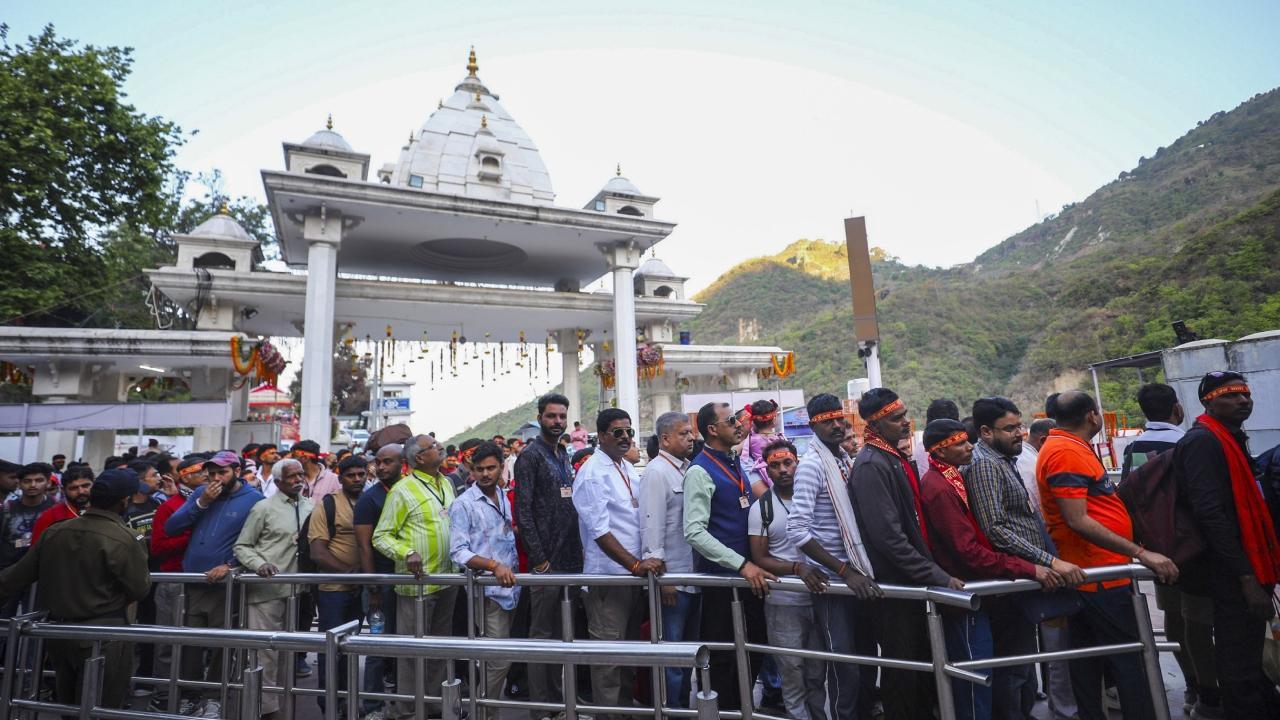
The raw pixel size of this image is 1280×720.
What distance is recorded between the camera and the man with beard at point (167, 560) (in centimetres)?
463

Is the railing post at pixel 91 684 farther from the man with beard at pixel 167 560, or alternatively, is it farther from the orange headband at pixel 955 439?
the orange headband at pixel 955 439

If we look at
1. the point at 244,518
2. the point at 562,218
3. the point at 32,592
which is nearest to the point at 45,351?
the point at 562,218

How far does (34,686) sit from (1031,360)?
41.1 metres

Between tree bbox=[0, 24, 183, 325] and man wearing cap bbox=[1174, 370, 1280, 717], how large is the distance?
18792mm

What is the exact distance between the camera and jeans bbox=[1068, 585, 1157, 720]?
10.0 feet

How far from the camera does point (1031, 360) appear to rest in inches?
1411

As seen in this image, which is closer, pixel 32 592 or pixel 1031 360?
pixel 32 592

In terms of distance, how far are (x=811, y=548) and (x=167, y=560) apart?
456 centimetres

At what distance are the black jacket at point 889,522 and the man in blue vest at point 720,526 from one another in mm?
702

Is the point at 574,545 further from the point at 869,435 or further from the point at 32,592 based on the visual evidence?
the point at 32,592

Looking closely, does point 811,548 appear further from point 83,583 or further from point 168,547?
point 168,547

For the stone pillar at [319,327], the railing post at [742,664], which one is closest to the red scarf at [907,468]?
the railing post at [742,664]

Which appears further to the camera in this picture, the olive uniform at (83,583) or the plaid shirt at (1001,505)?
the olive uniform at (83,583)

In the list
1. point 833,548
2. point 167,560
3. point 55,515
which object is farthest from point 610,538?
point 55,515
